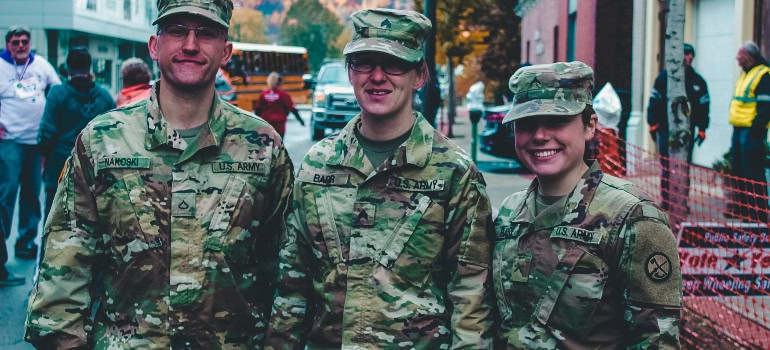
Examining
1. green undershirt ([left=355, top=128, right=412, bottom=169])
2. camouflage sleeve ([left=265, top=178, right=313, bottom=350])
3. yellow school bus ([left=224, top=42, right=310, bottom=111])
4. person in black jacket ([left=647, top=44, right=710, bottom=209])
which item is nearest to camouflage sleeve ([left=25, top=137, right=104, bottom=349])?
camouflage sleeve ([left=265, top=178, right=313, bottom=350])

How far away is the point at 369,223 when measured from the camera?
10.5 feet

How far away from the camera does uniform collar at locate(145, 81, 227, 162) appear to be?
3.33 metres

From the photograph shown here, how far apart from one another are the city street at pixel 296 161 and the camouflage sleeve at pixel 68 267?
132 inches

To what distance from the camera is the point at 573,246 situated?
9.81ft

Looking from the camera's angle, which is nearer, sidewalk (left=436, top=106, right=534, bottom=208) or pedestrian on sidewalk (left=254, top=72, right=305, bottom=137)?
sidewalk (left=436, top=106, right=534, bottom=208)

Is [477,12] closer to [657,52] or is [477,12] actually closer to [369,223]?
[657,52]

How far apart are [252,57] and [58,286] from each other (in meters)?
37.7

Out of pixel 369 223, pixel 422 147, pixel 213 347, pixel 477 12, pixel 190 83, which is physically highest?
pixel 477 12

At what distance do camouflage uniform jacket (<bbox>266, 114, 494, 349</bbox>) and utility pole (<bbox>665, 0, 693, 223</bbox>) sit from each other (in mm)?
5604

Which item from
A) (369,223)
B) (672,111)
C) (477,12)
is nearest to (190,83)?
(369,223)


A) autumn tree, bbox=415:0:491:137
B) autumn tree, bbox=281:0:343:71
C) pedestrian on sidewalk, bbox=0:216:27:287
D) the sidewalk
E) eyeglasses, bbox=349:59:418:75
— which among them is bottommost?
pedestrian on sidewalk, bbox=0:216:27:287

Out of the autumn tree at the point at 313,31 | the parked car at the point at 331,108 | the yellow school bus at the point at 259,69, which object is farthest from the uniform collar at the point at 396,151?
the autumn tree at the point at 313,31

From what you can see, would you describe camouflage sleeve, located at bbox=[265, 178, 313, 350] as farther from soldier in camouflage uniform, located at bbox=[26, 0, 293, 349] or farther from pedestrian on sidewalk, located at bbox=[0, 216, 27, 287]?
pedestrian on sidewalk, located at bbox=[0, 216, 27, 287]

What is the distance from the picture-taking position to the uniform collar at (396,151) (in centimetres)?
322
